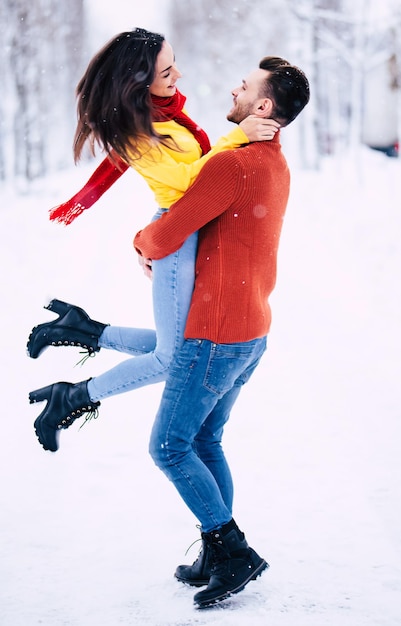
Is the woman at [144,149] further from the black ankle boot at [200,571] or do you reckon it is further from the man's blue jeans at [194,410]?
the black ankle boot at [200,571]

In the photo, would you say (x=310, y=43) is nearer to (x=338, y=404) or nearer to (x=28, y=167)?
(x=28, y=167)

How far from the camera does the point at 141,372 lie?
2676mm

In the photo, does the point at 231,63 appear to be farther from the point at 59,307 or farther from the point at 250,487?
the point at 59,307

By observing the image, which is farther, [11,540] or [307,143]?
[307,143]

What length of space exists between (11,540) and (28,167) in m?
20.7

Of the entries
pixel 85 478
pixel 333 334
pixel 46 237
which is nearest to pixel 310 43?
pixel 46 237

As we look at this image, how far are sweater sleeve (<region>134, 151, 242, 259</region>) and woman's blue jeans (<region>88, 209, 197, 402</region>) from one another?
114mm

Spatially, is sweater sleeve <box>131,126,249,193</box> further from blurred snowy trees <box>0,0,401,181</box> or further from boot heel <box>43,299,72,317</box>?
blurred snowy trees <box>0,0,401,181</box>

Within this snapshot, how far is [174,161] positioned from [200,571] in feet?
5.54

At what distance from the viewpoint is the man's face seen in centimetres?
261

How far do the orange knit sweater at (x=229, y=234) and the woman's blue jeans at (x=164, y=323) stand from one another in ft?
0.14

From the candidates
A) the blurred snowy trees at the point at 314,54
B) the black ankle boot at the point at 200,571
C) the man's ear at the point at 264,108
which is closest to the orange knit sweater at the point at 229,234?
the man's ear at the point at 264,108

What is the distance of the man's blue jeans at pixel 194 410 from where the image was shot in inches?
100

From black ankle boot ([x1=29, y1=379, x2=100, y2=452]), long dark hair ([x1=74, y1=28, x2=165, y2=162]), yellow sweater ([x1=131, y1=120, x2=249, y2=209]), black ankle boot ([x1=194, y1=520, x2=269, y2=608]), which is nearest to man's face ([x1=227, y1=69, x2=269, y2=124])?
yellow sweater ([x1=131, y1=120, x2=249, y2=209])
